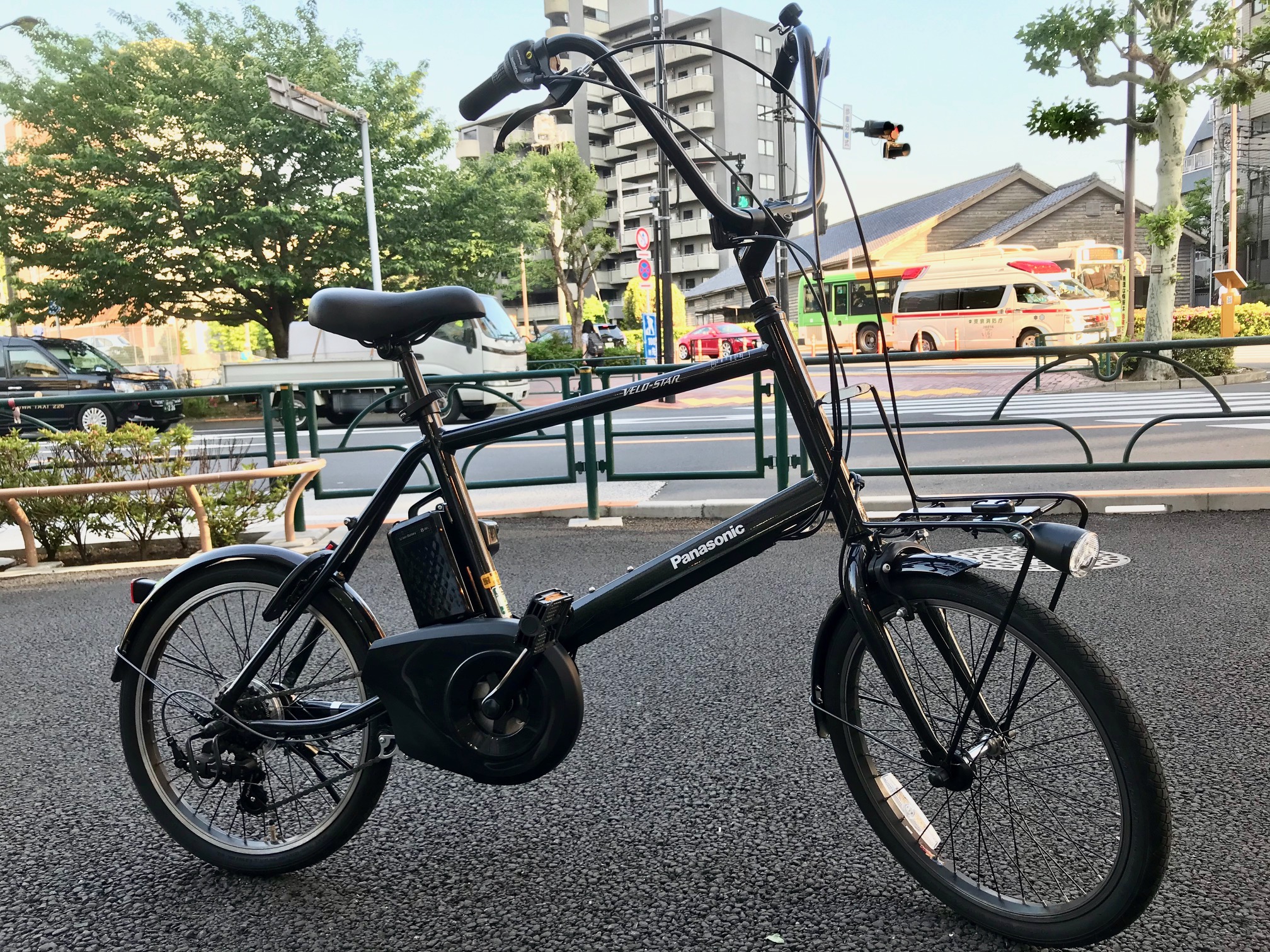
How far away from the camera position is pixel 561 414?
87.0 inches

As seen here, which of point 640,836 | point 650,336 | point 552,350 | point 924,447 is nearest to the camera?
point 640,836

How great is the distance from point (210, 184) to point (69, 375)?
7.14 metres

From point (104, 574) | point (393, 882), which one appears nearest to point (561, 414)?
point (393, 882)

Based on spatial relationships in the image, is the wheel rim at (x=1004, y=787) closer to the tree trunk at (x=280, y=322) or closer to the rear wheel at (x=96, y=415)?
the rear wheel at (x=96, y=415)

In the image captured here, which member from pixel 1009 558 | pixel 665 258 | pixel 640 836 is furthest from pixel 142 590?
pixel 665 258

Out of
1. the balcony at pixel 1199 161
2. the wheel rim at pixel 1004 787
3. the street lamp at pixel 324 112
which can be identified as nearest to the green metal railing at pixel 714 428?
the wheel rim at pixel 1004 787

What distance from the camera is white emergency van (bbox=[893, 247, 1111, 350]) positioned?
28062mm

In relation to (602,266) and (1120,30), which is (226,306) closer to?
(1120,30)

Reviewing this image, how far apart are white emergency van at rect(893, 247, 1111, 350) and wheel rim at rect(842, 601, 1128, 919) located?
27389mm

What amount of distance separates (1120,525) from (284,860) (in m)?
5.80

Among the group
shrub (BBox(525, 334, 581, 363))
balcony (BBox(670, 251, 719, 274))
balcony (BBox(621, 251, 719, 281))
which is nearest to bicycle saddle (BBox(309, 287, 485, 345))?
shrub (BBox(525, 334, 581, 363))

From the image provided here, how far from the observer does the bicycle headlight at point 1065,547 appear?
1691 millimetres

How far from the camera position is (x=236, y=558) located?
242 centimetres

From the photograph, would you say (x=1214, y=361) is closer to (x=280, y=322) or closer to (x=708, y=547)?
(x=708, y=547)
